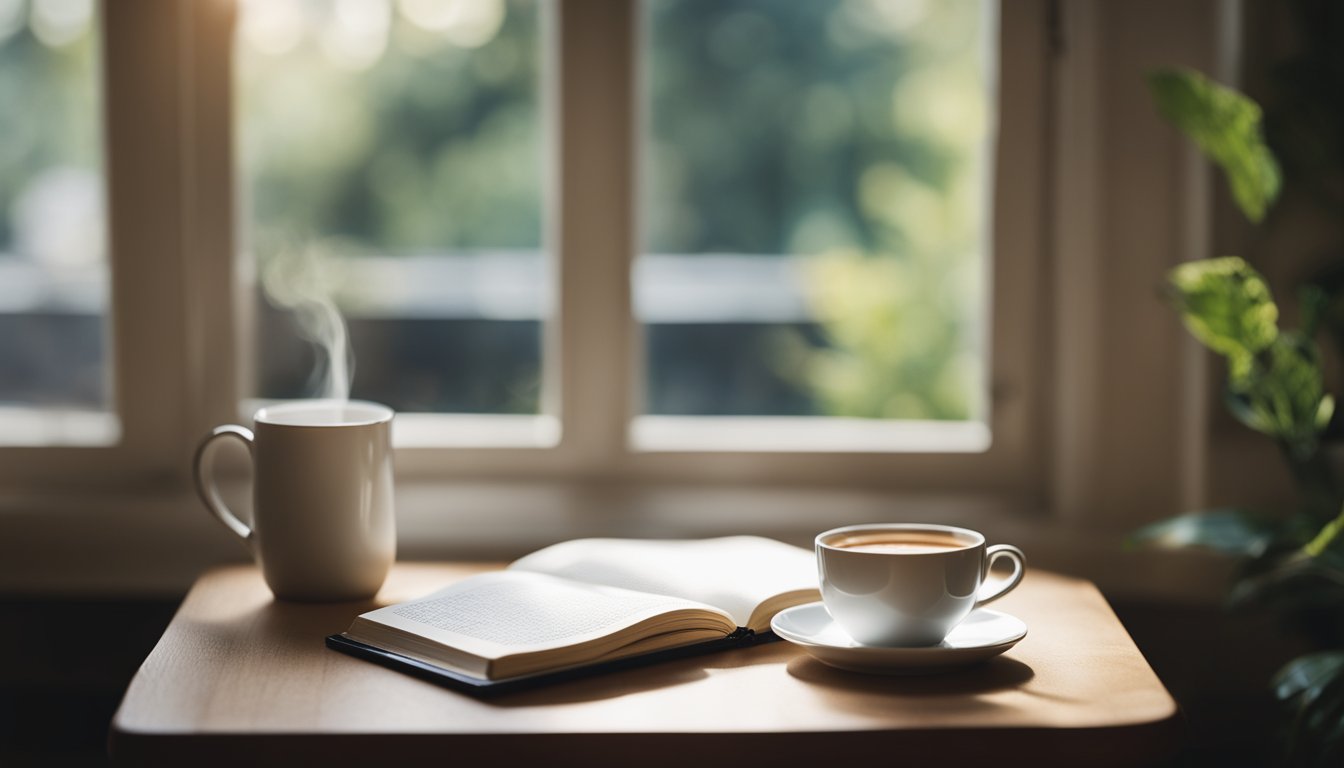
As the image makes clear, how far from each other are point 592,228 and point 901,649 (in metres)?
0.93

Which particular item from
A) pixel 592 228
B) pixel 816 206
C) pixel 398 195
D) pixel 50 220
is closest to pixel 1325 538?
pixel 816 206

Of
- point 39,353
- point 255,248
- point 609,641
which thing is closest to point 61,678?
point 39,353

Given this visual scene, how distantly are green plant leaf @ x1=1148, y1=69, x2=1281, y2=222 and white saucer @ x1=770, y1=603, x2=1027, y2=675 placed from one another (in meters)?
0.59

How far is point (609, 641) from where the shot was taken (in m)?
0.93

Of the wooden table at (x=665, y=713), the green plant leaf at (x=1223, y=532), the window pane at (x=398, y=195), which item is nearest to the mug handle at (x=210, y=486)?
the wooden table at (x=665, y=713)

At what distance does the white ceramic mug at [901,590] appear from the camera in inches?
35.6

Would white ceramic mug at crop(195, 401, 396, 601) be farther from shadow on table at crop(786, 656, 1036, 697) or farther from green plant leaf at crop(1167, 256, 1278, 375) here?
green plant leaf at crop(1167, 256, 1278, 375)

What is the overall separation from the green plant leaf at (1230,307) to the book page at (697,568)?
0.47 meters

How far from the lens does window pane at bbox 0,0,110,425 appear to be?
1701mm

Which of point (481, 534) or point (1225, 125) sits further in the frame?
point (481, 534)

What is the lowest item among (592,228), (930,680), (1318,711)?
(1318,711)

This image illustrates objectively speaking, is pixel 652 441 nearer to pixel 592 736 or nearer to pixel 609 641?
pixel 609 641

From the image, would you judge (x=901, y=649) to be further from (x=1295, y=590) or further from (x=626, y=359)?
(x=626, y=359)

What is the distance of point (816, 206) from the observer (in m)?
1.78
